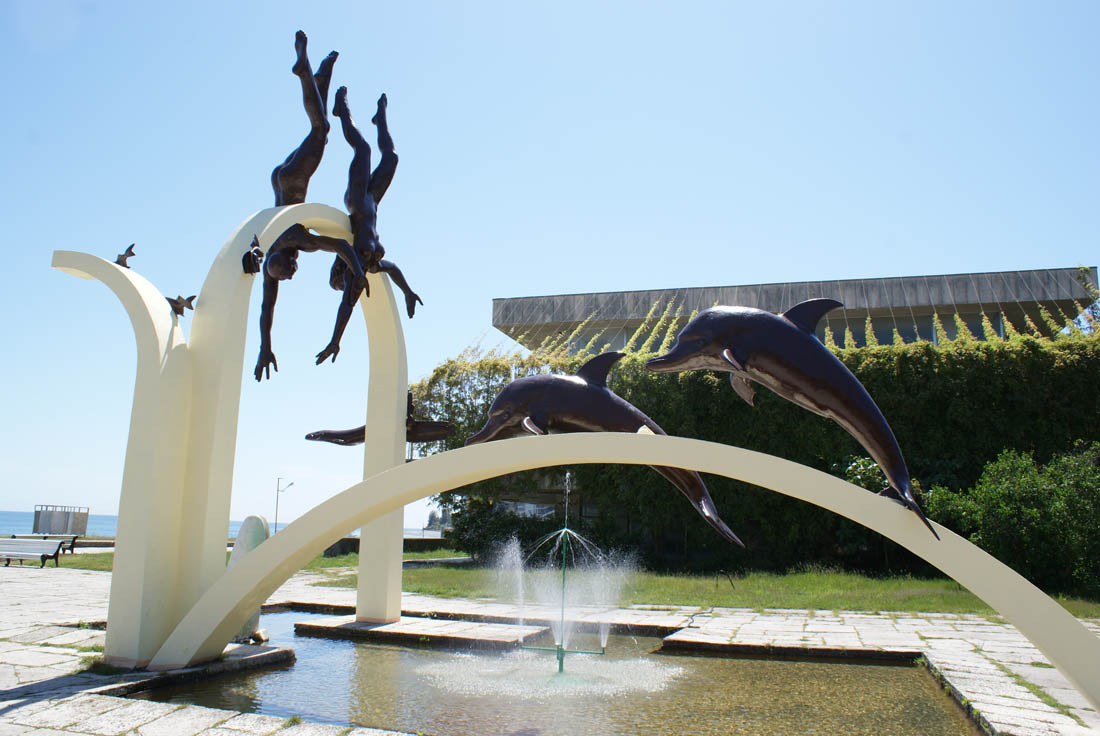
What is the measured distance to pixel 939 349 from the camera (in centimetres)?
1591

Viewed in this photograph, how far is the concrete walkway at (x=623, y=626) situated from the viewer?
459cm


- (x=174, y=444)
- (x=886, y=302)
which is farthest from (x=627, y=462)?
(x=886, y=302)

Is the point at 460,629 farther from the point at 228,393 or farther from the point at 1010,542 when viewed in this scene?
the point at 1010,542

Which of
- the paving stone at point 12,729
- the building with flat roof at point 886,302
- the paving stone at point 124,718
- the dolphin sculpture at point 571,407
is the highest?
the building with flat roof at point 886,302

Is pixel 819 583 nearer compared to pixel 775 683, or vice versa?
pixel 775 683

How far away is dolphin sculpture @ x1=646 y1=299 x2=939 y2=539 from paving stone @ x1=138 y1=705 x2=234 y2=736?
390cm

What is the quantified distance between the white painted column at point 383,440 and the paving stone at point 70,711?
380 centimetres

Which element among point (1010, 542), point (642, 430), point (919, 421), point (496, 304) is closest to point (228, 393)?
point (642, 430)

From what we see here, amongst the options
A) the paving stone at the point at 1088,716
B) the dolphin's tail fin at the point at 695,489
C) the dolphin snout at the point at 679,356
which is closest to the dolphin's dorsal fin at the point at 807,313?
the dolphin snout at the point at 679,356

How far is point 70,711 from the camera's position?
4.70 m

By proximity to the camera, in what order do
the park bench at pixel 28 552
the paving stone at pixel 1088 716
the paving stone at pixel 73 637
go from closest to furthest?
the paving stone at pixel 1088 716 < the paving stone at pixel 73 637 < the park bench at pixel 28 552

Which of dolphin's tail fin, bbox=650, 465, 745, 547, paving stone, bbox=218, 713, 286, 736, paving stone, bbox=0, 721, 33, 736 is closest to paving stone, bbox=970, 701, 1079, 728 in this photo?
dolphin's tail fin, bbox=650, 465, 745, 547

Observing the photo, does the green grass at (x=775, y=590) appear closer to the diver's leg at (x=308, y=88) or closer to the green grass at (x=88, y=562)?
the green grass at (x=88, y=562)

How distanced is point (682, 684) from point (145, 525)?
15.6ft
